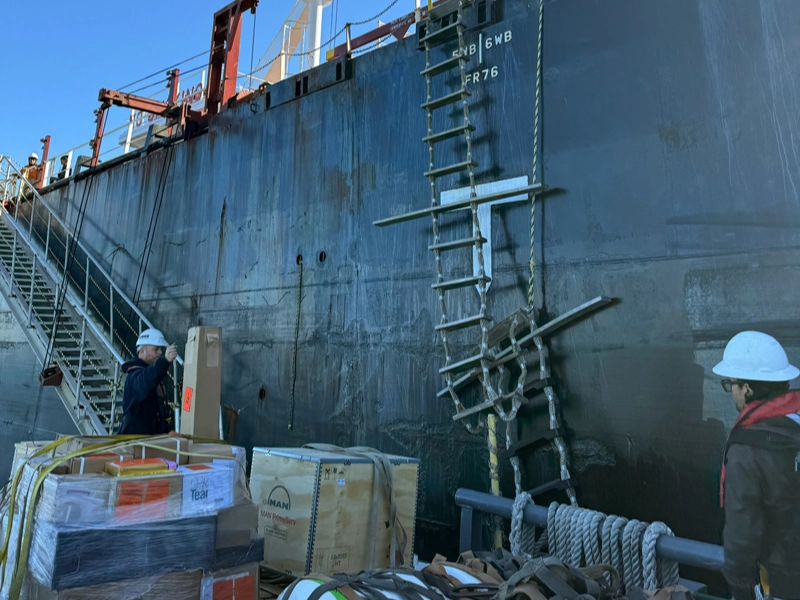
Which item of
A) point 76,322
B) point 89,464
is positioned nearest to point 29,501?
point 89,464

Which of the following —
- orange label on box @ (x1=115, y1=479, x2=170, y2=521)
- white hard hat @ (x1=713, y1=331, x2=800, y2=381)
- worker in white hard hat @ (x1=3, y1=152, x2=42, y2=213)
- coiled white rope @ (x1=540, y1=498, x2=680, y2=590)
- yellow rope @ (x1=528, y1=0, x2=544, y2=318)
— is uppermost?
worker in white hard hat @ (x1=3, y1=152, x2=42, y2=213)

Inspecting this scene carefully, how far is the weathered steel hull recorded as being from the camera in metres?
3.71

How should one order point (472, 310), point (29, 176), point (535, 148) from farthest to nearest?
point (29, 176) → point (472, 310) → point (535, 148)

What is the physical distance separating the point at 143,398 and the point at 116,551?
91.1 inches

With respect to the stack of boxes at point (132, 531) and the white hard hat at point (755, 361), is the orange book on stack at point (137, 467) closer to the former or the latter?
the stack of boxes at point (132, 531)

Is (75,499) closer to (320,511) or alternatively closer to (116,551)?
(116,551)

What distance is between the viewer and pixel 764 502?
254 centimetres

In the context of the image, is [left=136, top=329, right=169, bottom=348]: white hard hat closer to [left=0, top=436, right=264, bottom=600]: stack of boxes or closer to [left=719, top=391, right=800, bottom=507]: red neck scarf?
[left=0, top=436, right=264, bottom=600]: stack of boxes

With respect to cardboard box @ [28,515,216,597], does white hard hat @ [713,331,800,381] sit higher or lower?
higher

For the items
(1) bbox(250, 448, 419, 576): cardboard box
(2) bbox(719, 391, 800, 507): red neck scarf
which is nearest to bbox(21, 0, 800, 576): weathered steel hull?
(2) bbox(719, 391, 800, 507): red neck scarf

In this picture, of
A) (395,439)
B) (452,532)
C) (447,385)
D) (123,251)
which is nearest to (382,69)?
(447,385)

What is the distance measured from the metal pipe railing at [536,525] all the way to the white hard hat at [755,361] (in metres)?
0.86

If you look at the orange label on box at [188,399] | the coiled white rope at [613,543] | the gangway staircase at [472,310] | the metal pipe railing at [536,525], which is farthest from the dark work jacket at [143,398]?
the coiled white rope at [613,543]

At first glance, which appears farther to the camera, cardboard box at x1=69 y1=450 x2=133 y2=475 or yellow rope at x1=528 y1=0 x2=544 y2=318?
yellow rope at x1=528 y1=0 x2=544 y2=318
